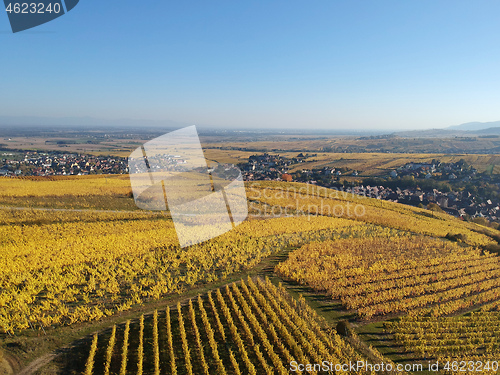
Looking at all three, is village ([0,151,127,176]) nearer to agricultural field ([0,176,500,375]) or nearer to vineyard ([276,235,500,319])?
agricultural field ([0,176,500,375])

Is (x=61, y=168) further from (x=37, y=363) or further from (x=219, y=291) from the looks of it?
(x=37, y=363)

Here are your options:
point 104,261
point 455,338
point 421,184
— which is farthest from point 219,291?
point 421,184

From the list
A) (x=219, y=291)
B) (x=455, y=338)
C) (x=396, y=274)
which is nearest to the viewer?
(x=455, y=338)

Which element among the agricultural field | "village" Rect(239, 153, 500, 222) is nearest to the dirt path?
the agricultural field

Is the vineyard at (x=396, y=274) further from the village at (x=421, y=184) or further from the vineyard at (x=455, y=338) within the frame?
the village at (x=421, y=184)

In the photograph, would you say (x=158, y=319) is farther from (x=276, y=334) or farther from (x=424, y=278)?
(x=424, y=278)

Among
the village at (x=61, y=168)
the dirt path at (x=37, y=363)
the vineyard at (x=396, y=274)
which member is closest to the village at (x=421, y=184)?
the vineyard at (x=396, y=274)

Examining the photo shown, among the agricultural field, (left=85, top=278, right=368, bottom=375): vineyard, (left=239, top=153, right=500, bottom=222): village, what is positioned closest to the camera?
(left=85, top=278, right=368, bottom=375): vineyard
